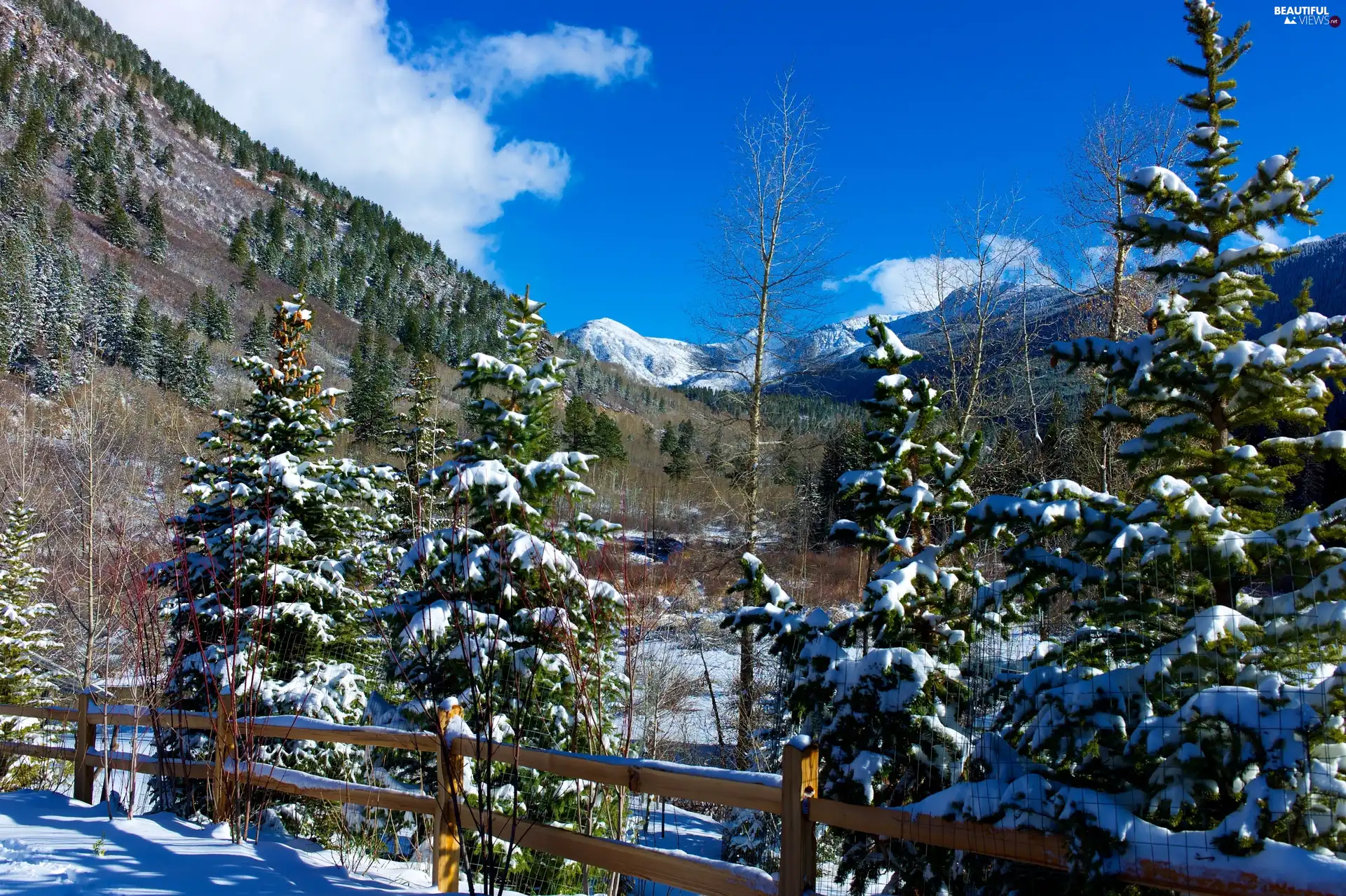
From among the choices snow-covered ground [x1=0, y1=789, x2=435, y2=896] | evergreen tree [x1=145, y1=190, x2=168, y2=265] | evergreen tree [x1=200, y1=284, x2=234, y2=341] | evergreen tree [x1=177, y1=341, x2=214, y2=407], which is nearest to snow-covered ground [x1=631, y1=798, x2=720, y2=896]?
snow-covered ground [x1=0, y1=789, x2=435, y2=896]

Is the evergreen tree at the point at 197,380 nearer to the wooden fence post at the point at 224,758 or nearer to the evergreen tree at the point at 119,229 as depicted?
the evergreen tree at the point at 119,229

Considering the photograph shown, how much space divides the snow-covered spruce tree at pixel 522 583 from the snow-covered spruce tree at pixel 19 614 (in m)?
10.4

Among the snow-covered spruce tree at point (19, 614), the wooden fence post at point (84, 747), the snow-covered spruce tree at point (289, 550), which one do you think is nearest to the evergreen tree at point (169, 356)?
the snow-covered spruce tree at point (19, 614)

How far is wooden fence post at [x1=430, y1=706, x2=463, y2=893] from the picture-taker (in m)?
4.04

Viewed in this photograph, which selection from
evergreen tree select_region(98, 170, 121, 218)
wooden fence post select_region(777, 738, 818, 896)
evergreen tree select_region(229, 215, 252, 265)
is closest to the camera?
wooden fence post select_region(777, 738, 818, 896)

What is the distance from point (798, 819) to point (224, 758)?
14.4 ft

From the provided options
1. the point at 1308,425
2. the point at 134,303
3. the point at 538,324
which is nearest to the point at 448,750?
the point at 1308,425

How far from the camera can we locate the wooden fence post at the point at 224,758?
5.18 metres

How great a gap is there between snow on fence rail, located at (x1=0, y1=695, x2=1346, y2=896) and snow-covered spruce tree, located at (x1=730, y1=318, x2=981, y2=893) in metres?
1.09

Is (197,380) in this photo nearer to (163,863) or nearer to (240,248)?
(240,248)

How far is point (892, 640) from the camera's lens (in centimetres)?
518

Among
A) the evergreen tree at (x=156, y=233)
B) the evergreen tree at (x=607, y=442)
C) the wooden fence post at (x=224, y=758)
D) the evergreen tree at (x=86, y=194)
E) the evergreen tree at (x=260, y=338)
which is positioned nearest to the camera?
the wooden fence post at (x=224, y=758)

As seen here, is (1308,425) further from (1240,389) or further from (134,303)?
(134,303)

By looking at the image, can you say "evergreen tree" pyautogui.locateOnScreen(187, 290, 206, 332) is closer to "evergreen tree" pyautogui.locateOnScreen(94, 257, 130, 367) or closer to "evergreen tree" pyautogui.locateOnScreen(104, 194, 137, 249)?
"evergreen tree" pyautogui.locateOnScreen(94, 257, 130, 367)
